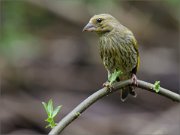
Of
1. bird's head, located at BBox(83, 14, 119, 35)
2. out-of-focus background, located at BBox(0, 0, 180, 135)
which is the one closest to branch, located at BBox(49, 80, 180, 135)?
bird's head, located at BBox(83, 14, 119, 35)

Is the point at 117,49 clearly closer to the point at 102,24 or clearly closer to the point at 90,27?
the point at 102,24

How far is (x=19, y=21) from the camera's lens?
11.8 m

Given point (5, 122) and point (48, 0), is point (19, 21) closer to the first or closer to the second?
point (48, 0)

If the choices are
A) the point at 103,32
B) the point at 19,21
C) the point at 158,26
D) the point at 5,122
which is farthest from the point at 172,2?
the point at 103,32

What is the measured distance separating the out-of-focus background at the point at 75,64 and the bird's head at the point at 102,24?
380 centimetres

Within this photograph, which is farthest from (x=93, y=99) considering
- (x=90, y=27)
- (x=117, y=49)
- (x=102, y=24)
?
(x=117, y=49)

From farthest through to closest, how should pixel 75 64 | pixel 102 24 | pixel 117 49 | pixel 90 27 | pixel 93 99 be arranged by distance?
pixel 75 64, pixel 117 49, pixel 102 24, pixel 90 27, pixel 93 99

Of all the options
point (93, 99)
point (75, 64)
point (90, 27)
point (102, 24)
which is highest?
point (75, 64)

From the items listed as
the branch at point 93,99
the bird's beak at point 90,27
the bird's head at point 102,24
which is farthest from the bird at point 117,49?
the branch at point 93,99

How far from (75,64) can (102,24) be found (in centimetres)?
638

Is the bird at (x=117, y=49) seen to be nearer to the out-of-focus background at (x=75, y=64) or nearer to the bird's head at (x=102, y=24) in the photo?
the bird's head at (x=102, y=24)

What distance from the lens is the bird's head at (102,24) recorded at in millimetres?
4766

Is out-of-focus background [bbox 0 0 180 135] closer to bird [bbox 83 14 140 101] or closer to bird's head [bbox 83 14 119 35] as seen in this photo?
bird [bbox 83 14 140 101]

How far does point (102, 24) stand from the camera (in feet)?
16.2
